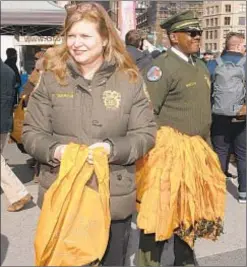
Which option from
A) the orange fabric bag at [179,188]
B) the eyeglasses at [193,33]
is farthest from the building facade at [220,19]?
the orange fabric bag at [179,188]

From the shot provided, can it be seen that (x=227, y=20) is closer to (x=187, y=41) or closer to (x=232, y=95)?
(x=187, y=41)

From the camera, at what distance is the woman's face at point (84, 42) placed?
1634 mm

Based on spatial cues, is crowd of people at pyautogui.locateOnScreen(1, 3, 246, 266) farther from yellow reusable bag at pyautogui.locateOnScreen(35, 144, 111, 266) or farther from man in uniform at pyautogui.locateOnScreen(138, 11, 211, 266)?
man in uniform at pyautogui.locateOnScreen(138, 11, 211, 266)

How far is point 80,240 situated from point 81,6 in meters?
0.83

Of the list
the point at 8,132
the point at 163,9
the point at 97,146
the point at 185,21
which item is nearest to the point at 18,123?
the point at 8,132

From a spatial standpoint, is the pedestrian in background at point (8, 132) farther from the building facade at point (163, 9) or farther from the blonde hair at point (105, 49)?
the building facade at point (163, 9)

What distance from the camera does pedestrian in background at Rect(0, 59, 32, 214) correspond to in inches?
60.4

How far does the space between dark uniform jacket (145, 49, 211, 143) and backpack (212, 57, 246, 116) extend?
121cm

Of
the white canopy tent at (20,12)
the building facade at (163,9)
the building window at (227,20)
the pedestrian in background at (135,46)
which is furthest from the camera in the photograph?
the pedestrian in background at (135,46)

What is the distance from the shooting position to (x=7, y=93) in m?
1.55

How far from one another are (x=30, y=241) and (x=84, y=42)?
86 cm

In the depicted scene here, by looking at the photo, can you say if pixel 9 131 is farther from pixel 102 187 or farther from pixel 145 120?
pixel 145 120

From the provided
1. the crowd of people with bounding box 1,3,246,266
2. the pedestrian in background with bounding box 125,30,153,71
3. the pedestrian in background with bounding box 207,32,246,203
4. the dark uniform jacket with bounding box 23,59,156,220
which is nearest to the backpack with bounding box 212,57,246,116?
the pedestrian in background with bounding box 207,32,246,203

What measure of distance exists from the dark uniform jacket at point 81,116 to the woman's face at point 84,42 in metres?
0.05
